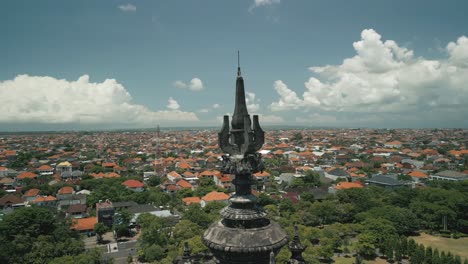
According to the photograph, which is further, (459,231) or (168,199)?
(168,199)

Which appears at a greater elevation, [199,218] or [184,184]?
[199,218]

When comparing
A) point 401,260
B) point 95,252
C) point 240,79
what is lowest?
point 401,260

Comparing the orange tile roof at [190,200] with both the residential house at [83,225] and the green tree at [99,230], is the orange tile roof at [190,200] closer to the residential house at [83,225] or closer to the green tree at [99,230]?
the residential house at [83,225]

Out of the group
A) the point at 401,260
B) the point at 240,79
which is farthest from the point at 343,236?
the point at 240,79

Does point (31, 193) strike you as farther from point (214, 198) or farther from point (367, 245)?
point (367, 245)

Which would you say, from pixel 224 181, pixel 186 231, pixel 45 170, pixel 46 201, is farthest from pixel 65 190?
pixel 186 231

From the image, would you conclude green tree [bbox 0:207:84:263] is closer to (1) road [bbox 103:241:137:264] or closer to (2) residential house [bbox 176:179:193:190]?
(1) road [bbox 103:241:137:264]

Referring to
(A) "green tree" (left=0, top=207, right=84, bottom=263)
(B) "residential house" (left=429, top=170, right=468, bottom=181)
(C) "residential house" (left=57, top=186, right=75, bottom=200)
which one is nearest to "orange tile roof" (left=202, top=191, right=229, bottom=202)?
(A) "green tree" (left=0, top=207, right=84, bottom=263)

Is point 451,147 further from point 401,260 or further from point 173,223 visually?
point 173,223

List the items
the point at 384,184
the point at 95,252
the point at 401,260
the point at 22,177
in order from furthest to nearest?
the point at 22,177 < the point at 384,184 < the point at 401,260 < the point at 95,252
